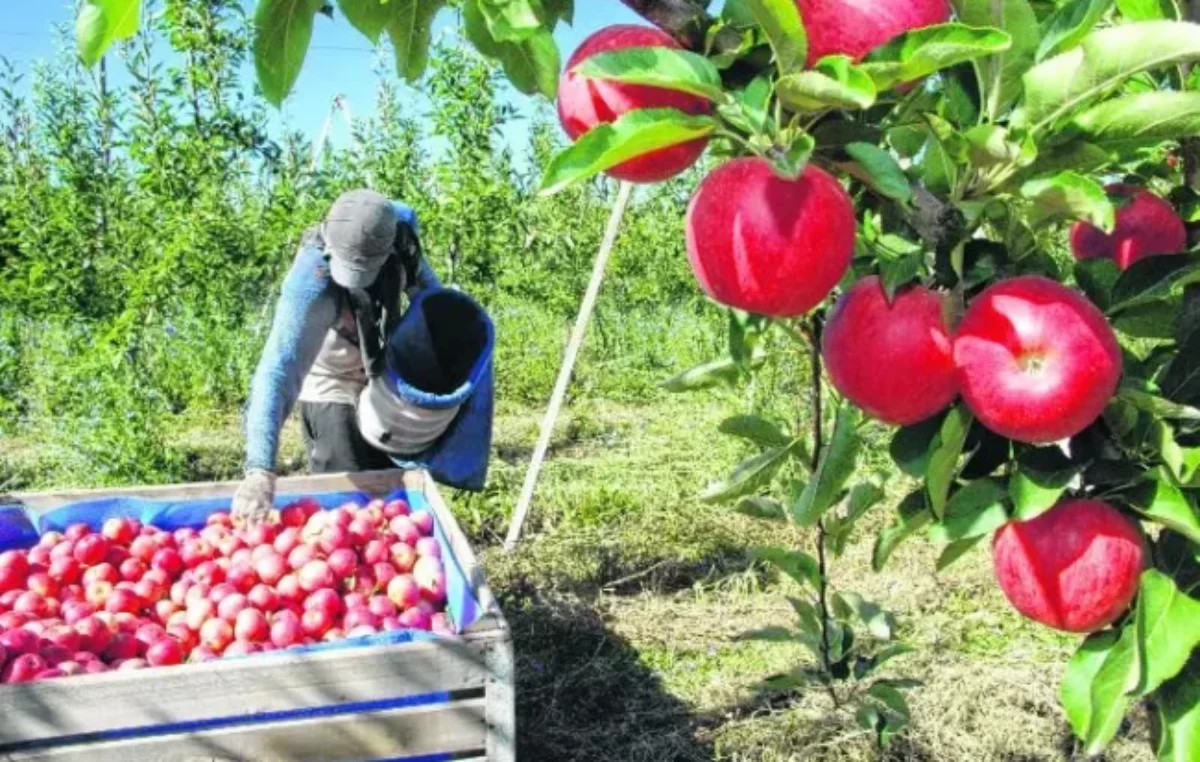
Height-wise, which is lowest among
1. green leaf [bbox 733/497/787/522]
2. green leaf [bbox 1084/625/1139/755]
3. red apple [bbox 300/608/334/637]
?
red apple [bbox 300/608/334/637]

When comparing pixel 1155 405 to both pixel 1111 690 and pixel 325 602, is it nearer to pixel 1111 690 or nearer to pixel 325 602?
pixel 1111 690

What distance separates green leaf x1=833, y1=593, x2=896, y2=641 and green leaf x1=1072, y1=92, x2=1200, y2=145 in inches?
46.7

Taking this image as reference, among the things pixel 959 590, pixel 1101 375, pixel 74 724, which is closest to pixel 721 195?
pixel 1101 375

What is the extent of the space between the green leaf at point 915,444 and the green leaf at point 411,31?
463mm

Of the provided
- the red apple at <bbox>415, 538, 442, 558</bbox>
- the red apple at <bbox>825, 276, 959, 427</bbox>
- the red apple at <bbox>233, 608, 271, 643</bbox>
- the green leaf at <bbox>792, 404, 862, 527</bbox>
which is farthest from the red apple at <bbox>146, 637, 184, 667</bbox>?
the red apple at <bbox>825, 276, 959, 427</bbox>

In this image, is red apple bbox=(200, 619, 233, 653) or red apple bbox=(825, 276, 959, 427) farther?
red apple bbox=(200, 619, 233, 653)

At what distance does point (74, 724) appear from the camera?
1824 millimetres

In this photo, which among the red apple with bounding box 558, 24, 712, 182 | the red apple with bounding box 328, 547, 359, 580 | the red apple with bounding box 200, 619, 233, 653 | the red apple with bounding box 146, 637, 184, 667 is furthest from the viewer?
the red apple with bounding box 328, 547, 359, 580

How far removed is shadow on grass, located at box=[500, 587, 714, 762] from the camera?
9.46 feet

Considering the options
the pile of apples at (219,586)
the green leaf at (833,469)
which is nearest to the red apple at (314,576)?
the pile of apples at (219,586)

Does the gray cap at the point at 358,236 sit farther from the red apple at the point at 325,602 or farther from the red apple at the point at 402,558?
the red apple at the point at 325,602

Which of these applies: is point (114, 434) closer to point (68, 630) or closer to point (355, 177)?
point (68, 630)

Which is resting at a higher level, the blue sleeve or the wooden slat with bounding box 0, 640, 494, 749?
the blue sleeve

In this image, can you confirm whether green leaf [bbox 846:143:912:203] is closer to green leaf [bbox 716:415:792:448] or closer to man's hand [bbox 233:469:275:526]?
green leaf [bbox 716:415:792:448]
